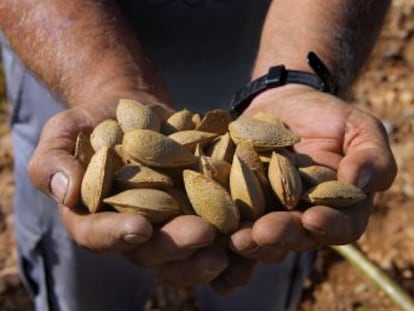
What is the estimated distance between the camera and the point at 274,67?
1489mm

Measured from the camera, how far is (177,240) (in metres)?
1.14

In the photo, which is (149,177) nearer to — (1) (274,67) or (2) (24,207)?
(1) (274,67)

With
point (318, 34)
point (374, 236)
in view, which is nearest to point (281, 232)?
point (318, 34)

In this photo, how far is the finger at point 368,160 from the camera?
1220 mm

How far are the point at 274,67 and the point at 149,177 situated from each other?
36 centimetres

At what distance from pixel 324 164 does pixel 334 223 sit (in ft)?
0.52

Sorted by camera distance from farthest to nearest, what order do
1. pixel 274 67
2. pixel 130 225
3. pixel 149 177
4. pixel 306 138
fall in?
pixel 274 67
pixel 306 138
pixel 149 177
pixel 130 225

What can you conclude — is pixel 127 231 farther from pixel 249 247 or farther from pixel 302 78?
pixel 302 78

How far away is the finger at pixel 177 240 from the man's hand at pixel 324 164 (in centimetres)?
5

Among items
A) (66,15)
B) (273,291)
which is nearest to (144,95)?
(66,15)

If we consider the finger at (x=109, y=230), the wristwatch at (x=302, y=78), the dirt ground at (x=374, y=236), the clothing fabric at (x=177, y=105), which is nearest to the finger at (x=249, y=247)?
the finger at (x=109, y=230)

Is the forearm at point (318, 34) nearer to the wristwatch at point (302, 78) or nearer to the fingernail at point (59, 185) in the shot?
the wristwatch at point (302, 78)

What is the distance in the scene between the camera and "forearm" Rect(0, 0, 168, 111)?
1.43 metres

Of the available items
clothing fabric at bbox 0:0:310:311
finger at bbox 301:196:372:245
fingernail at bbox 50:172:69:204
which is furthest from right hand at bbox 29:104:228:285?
clothing fabric at bbox 0:0:310:311
